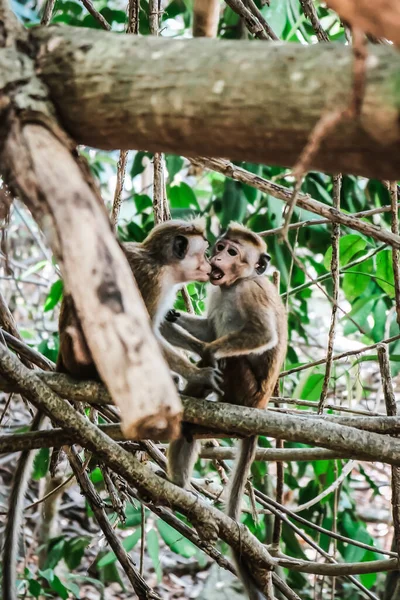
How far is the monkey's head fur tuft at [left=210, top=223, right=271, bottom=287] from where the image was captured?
4035 mm

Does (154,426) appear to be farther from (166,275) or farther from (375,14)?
(166,275)

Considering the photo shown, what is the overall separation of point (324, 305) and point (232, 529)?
22.2ft

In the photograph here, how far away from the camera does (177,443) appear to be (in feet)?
12.2

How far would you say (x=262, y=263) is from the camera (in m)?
4.16

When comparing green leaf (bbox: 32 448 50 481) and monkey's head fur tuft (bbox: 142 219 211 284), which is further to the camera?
green leaf (bbox: 32 448 50 481)

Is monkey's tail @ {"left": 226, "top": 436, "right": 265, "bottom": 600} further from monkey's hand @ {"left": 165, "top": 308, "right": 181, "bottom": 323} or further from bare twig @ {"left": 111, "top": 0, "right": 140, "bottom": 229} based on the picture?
bare twig @ {"left": 111, "top": 0, "right": 140, "bottom": 229}

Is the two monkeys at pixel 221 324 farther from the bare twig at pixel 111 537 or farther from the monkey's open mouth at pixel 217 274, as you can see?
the bare twig at pixel 111 537

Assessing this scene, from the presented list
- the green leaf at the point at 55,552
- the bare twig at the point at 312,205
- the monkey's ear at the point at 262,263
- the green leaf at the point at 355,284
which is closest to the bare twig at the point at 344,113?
the bare twig at the point at 312,205

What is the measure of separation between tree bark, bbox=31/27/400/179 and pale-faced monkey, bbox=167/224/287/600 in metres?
1.93

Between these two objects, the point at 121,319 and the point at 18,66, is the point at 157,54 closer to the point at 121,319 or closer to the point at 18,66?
A: the point at 18,66

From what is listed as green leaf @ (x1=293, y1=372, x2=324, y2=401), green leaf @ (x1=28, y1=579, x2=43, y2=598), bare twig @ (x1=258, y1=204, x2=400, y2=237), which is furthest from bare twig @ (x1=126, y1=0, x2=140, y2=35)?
green leaf @ (x1=28, y1=579, x2=43, y2=598)

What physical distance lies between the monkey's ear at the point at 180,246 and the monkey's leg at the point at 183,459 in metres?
0.91

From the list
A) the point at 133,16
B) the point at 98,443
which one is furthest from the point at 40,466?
the point at 133,16

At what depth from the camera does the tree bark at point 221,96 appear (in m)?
1.55
